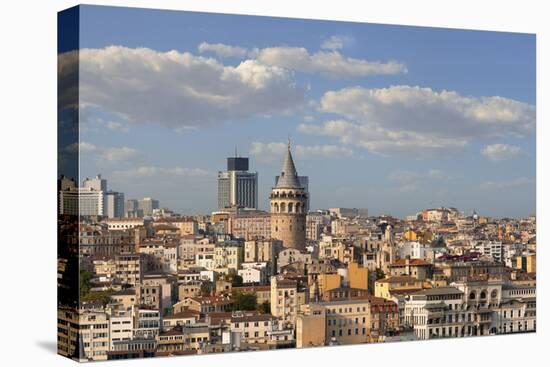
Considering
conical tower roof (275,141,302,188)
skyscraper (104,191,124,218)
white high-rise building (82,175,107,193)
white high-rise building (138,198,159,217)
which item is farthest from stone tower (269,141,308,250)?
white high-rise building (82,175,107,193)

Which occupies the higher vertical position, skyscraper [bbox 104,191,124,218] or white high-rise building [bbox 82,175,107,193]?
white high-rise building [bbox 82,175,107,193]

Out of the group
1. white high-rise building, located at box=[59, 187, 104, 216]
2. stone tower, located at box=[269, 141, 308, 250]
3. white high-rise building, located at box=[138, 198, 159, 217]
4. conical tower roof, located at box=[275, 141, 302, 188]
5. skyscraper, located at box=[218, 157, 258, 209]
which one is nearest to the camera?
white high-rise building, located at box=[59, 187, 104, 216]

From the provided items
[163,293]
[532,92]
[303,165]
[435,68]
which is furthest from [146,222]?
[532,92]

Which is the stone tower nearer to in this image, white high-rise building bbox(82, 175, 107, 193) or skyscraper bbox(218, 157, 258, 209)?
skyscraper bbox(218, 157, 258, 209)

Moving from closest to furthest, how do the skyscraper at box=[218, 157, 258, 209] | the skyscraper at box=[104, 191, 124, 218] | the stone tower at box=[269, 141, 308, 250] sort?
the skyscraper at box=[104, 191, 124, 218] → the skyscraper at box=[218, 157, 258, 209] → the stone tower at box=[269, 141, 308, 250]

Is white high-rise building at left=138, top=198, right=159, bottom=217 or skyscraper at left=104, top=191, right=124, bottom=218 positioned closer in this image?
skyscraper at left=104, top=191, right=124, bottom=218

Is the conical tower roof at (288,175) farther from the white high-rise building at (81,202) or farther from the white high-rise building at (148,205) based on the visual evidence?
the white high-rise building at (81,202)
